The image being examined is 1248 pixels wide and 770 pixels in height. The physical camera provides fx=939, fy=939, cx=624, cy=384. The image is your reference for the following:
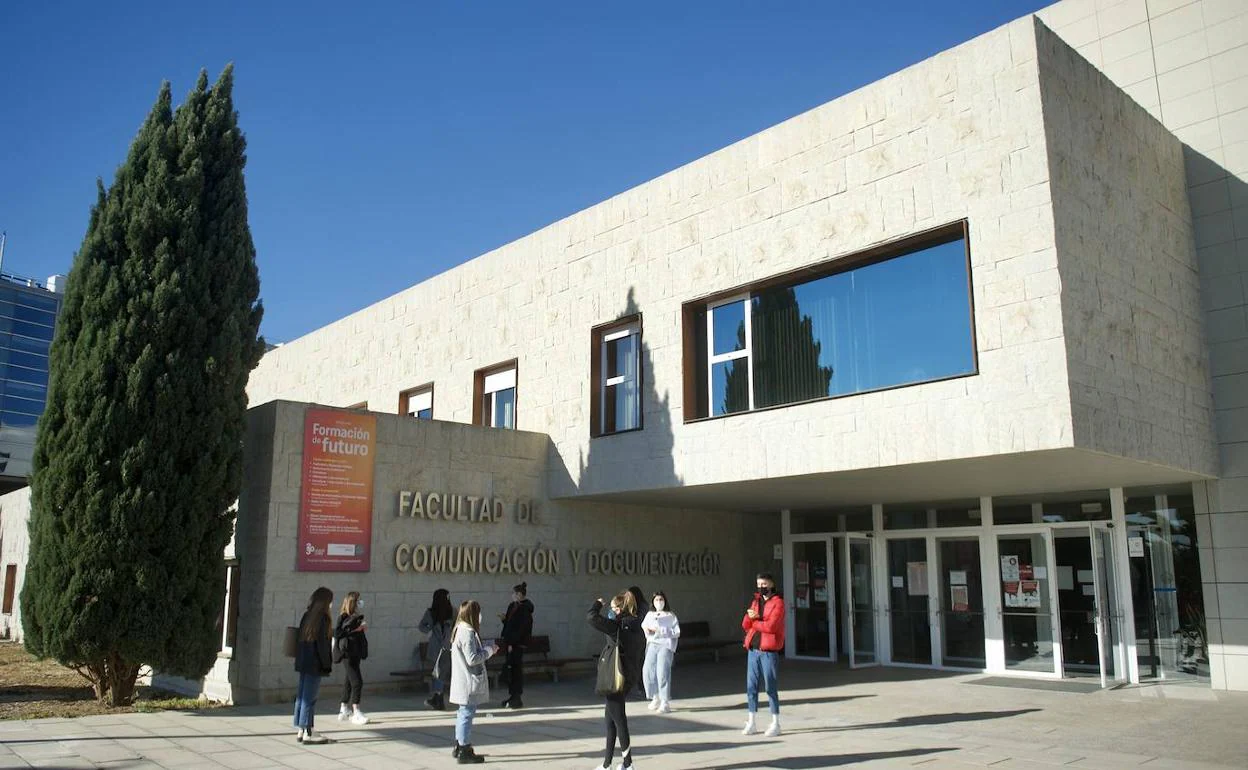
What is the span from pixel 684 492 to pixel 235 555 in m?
6.64

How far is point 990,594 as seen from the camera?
14977 mm

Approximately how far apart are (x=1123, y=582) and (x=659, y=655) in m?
7.15

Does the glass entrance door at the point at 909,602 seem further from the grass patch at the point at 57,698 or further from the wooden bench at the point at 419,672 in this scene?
the grass patch at the point at 57,698

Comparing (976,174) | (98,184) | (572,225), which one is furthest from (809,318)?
(98,184)

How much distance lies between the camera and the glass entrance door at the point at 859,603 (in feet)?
54.0

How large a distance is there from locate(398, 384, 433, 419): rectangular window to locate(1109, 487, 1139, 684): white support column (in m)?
12.7

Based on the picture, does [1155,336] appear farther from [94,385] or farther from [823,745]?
[94,385]

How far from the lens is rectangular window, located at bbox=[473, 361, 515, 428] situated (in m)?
17.9

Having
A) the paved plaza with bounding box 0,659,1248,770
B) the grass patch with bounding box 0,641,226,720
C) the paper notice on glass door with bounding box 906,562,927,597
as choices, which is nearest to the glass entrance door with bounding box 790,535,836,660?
the paper notice on glass door with bounding box 906,562,927,597

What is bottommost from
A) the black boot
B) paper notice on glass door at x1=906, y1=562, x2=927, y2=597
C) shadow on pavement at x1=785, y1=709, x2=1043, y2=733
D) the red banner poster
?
shadow on pavement at x1=785, y1=709, x2=1043, y2=733

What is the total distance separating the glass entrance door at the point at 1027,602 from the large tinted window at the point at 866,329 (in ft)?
16.0

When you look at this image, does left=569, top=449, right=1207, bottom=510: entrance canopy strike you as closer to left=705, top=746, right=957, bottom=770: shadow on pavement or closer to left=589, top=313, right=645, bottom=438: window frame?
left=589, top=313, right=645, bottom=438: window frame

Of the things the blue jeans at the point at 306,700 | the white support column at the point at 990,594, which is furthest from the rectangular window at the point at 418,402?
the white support column at the point at 990,594

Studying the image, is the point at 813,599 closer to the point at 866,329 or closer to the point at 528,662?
the point at 528,662
